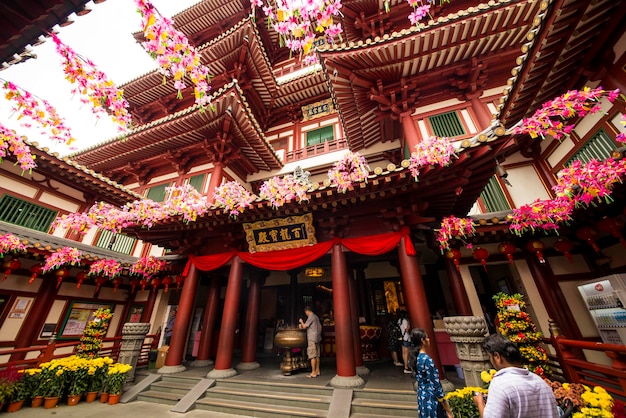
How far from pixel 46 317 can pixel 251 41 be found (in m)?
13.5

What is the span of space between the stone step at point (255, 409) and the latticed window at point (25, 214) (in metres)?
9.13

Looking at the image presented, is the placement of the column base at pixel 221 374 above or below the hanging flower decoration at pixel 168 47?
below

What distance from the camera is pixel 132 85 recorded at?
44.0 feet

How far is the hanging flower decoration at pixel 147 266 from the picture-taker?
851cm

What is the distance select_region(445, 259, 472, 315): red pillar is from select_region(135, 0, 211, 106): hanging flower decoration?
7.20 meters

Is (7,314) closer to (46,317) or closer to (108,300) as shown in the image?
(46,317)

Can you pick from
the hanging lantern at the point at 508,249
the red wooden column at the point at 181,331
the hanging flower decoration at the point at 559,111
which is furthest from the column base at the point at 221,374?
the hanging flower decoration at the point at 559,111

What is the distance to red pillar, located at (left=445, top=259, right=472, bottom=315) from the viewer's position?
6391 millimetres

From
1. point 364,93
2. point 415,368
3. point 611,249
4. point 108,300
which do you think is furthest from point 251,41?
point 611,249

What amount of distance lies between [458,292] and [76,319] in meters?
12.8

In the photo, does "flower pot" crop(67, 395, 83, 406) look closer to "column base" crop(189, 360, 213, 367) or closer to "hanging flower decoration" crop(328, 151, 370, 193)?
"column base" crop(189, 360, 213, 367)

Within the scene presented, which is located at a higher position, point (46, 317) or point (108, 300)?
point (108, 300)

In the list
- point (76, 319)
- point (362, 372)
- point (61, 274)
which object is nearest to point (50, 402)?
point (61, 274)

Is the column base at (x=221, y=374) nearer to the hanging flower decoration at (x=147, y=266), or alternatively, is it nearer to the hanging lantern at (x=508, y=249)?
the hanging flower decoration at (x=147, y=266)
